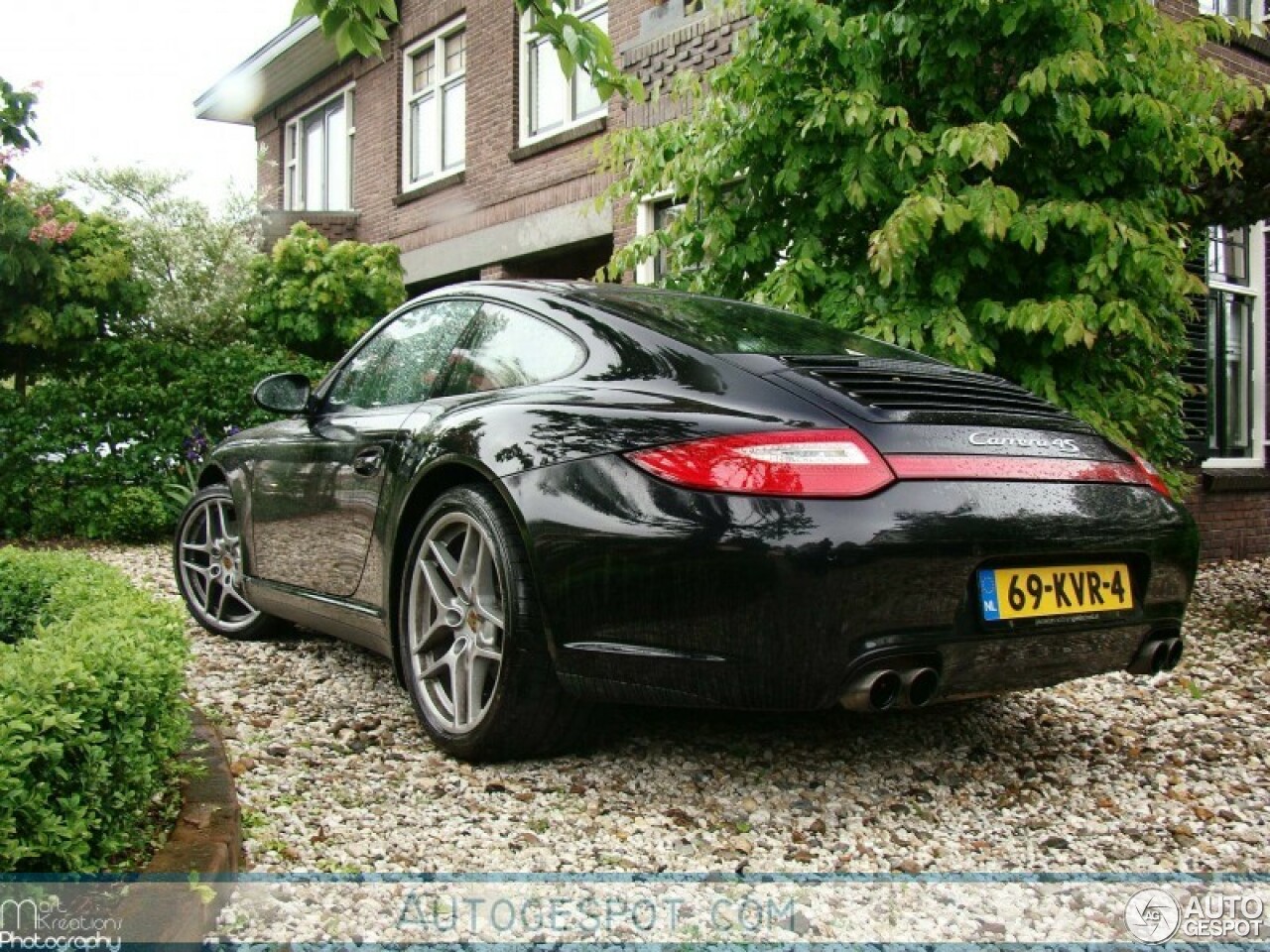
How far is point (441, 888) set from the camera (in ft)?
8.06

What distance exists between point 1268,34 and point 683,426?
28.5 feet

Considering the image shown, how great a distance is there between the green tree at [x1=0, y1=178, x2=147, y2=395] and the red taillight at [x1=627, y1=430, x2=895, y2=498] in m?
7.60

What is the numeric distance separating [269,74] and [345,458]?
51.3 feet

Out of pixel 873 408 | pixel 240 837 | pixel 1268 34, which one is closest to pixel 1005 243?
pixel 873 408

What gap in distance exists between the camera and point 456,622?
3.21 metres

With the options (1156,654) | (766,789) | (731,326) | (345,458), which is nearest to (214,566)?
(345,458)

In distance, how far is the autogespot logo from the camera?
2.35m

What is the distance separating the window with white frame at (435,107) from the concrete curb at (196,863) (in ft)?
38.4

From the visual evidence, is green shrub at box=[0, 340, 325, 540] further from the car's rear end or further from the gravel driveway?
the car's rear end

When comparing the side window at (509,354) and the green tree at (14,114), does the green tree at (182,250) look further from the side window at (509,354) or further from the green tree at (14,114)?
the side window at (509,354)

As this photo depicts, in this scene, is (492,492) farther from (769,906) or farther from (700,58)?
(700,58)

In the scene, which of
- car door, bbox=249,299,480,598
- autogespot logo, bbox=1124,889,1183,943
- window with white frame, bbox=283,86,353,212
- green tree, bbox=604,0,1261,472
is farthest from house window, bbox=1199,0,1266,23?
window with white frame, bbox=283,86,353,212

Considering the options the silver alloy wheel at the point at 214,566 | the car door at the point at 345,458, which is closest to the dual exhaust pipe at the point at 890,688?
the car door at the point at 345,458

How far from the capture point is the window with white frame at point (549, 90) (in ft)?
39.2
